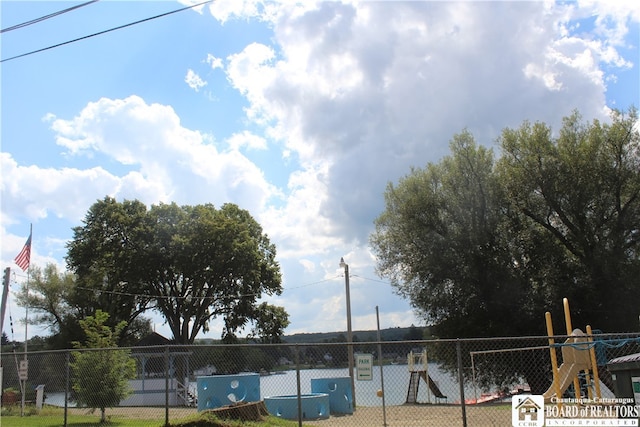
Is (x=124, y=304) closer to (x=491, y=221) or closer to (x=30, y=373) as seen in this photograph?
(x=30, y=373)

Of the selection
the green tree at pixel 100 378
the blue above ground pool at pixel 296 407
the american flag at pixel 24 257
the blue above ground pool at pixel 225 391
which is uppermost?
the american flag at pixel 24 257

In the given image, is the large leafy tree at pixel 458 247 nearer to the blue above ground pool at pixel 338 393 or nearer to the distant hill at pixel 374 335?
the distant hill at pixel 374 335

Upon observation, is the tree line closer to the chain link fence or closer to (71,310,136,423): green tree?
the chain link fence

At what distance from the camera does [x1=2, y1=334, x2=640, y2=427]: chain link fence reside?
1075 cm

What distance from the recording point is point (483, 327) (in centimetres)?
2688

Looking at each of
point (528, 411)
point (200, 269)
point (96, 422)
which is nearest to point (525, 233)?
point (528, 411)

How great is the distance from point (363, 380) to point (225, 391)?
301 inches

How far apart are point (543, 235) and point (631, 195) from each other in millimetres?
4259

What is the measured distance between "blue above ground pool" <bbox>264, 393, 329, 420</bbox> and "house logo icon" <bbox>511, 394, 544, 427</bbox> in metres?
9.36

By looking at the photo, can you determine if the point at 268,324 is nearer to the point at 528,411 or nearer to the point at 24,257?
the point at 24,257

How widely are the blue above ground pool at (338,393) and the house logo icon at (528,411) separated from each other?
1216cm

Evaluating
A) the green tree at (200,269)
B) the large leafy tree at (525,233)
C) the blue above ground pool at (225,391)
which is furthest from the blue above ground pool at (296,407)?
the green tree at (200,269)

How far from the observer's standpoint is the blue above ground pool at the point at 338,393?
68.2 feet

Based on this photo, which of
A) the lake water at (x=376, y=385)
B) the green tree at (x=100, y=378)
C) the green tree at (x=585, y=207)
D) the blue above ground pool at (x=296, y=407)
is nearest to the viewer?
the green tree at (x=100, y=378)
